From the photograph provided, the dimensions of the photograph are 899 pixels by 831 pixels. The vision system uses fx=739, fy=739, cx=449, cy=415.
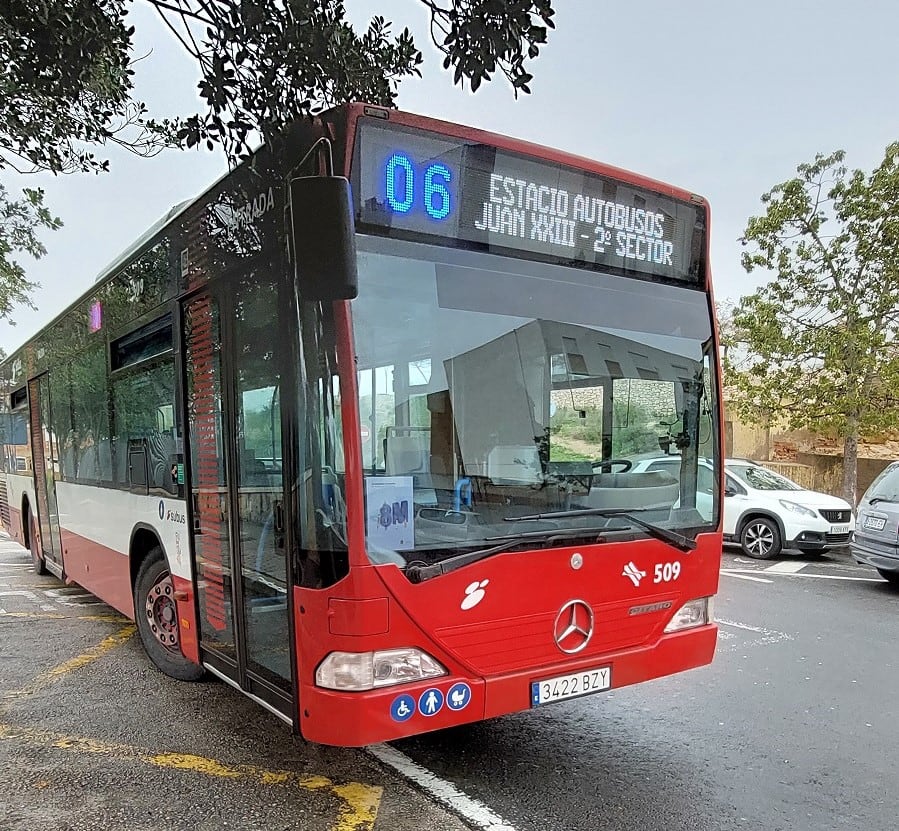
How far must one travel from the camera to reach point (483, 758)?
156 inches

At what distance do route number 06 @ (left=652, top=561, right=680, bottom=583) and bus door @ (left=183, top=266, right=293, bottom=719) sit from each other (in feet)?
6.32

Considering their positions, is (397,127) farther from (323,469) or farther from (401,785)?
(401,785)

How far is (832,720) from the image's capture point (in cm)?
466

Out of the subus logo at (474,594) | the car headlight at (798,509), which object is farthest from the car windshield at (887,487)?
the subus logo at (474,594)

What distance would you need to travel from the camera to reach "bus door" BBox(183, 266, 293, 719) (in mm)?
3414

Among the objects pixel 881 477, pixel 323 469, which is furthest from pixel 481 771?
pixel 881 477

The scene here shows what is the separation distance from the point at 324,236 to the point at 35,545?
831cm

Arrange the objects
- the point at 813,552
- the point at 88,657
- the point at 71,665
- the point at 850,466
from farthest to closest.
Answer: the point at 850,466 → the point at 813,552 → the point at 88,657 → the point at 71,665

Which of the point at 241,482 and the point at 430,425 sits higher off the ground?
the point at 430,425

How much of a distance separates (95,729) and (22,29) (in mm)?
3677

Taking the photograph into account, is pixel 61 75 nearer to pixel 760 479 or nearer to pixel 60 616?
pixel 60 616

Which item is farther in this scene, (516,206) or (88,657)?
(88,657)

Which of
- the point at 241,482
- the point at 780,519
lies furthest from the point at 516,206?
the point at 780,519

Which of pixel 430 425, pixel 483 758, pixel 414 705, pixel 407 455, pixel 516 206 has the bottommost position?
pixel 483 758
